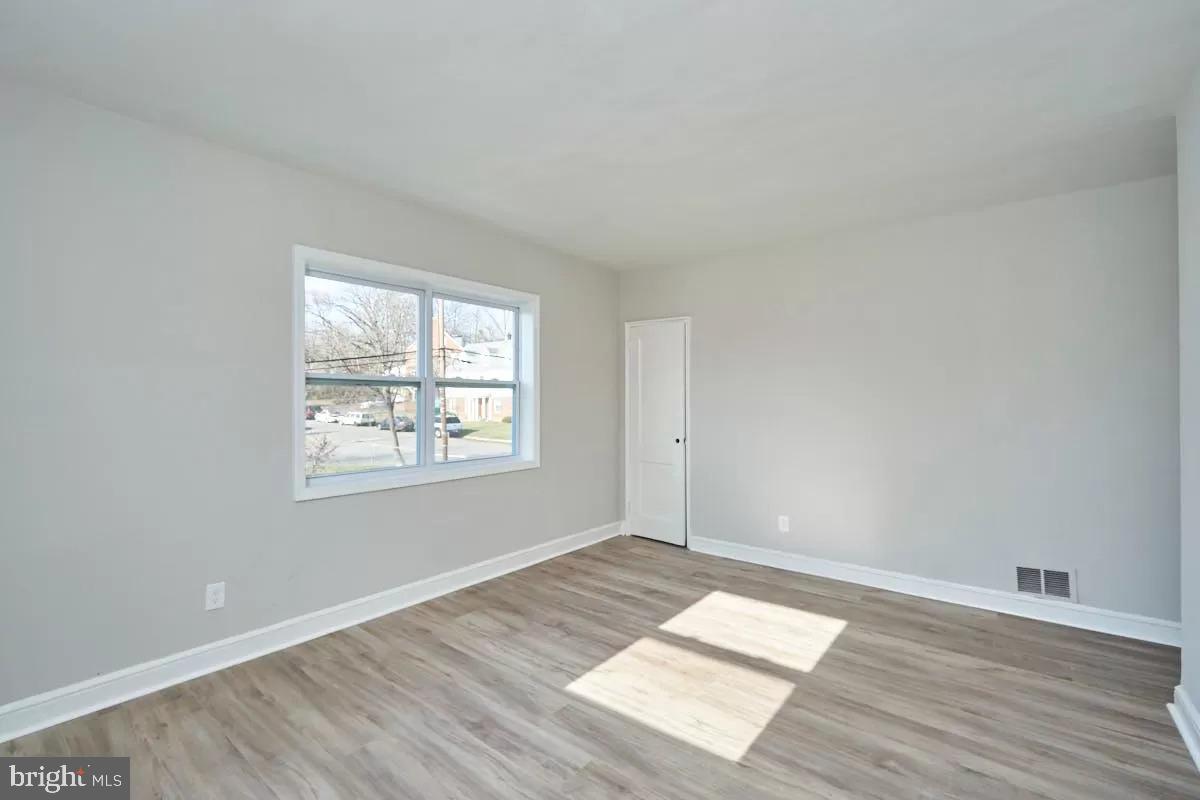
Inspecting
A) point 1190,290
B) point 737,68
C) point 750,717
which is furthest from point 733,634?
point 737,68

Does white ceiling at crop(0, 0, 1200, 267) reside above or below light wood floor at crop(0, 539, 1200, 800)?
above

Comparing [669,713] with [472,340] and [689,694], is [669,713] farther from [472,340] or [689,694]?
[472,340]

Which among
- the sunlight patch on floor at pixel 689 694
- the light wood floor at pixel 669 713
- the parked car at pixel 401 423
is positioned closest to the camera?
the light wood floor at pixel 669 713

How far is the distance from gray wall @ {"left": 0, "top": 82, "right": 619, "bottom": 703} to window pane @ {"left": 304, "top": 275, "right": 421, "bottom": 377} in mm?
228

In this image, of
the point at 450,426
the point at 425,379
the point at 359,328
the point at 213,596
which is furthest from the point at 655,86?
the point at 213,596

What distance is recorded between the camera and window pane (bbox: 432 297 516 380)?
13.1ft

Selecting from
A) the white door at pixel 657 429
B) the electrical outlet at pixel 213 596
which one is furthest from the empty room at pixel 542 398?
the white door at pixel 657 429

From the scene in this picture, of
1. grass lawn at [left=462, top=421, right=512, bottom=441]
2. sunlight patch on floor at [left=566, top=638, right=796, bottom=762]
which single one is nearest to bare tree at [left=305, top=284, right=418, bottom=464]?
grass lawn at [left=462, top=421, right=512, bottom=441]

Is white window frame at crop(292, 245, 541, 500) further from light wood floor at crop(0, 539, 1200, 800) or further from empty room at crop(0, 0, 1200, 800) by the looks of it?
light wood floor at crop(0, 539, 1200, 800)

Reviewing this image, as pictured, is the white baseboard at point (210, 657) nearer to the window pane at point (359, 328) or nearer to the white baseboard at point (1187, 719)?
the window pane at point (359, 328)

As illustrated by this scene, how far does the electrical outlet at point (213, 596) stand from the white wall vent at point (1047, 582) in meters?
4.61

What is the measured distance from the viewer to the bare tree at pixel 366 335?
3277 millimetres

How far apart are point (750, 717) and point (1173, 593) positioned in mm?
2647

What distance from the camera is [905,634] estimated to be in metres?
3.21
